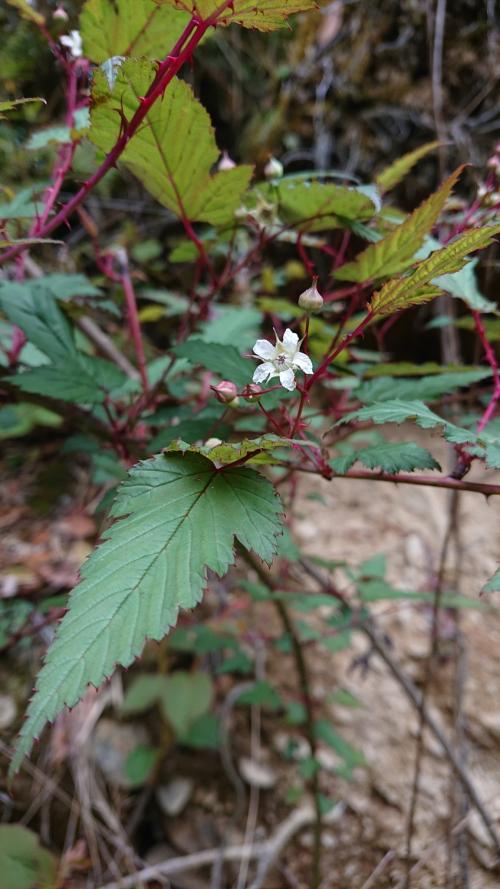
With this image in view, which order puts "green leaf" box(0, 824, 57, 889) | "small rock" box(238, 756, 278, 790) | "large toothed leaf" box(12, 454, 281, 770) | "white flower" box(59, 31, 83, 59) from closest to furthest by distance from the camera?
"large toothed leaf" box(12, 454, 281, 770), "white flower" box(59, 31, 83, 59), "green leaf" box(0, 824, 57, 889), "small rock" box(238, 756, 278, 790)

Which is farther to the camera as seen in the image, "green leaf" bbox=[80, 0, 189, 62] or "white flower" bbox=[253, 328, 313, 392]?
"green leaf" bbox=[80, 0, 189, 62]

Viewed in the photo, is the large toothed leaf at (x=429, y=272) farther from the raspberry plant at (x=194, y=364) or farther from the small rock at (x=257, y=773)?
the small rock at (x=257, y=773)

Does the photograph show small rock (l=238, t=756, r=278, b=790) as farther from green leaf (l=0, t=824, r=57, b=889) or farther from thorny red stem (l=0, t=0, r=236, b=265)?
thorny red stem (l=0, t=0, r=236, b=265)

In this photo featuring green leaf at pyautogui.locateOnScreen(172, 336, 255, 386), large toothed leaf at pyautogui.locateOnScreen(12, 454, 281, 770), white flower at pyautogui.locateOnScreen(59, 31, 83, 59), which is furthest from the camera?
white flower at pyautogui.locateOnScreen(59, 31, 83, 59)

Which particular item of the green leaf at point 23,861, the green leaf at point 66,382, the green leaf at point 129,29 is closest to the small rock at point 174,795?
the green leaf at point 23,861

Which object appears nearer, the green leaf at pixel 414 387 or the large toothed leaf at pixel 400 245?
the large toothed leaf at pixel 400 245

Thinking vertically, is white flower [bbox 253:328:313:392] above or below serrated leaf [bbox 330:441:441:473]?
above

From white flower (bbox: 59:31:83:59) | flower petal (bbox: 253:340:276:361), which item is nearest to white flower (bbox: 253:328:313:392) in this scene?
flower petal (bbox: 253:340:276:361)
